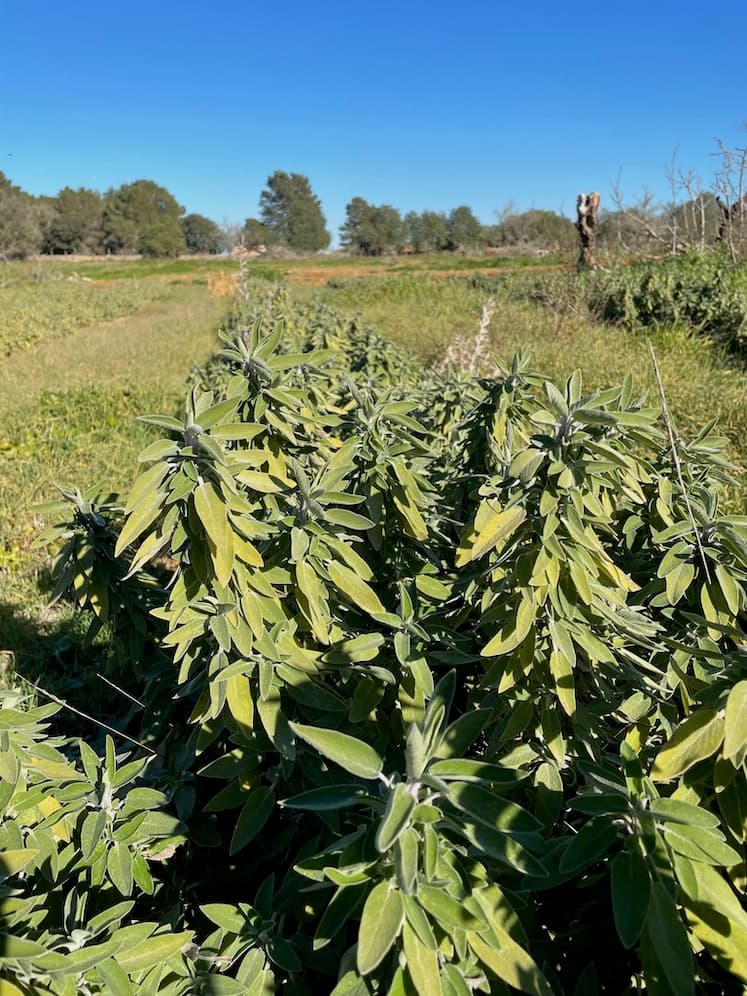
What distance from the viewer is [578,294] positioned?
1038 centimetres

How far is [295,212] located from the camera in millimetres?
71250

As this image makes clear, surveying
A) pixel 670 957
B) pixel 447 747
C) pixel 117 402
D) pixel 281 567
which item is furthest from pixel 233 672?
pixel 117 402

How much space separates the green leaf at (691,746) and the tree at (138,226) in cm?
6859

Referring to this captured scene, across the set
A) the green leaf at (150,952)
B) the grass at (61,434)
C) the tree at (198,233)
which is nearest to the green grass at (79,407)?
the grass at (61,434)

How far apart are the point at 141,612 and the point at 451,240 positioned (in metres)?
64.0

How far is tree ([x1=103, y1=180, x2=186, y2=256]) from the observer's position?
61906 millimetres

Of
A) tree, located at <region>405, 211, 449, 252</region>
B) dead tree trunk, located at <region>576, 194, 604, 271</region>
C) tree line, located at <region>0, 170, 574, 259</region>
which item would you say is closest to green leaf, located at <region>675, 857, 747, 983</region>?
dead tree trunk, located at <region>576, 194, 604, 271</region>

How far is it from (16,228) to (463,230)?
3911cm

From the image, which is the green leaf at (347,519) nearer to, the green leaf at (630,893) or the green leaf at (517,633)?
the green leaf at (517,633)

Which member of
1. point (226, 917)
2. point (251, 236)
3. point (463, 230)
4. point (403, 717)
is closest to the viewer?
point (226, 917)

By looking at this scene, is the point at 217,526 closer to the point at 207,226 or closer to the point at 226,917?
the point at 226,917

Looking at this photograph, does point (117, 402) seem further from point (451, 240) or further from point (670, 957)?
point (451, 240)

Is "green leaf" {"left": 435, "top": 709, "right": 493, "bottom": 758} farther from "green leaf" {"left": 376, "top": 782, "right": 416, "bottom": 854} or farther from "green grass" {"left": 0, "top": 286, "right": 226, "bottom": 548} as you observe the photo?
"green grass" {"left": 0, "top": 286, "right": 226, "bottom": 548}

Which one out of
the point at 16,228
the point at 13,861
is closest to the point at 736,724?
the point at 13,861
